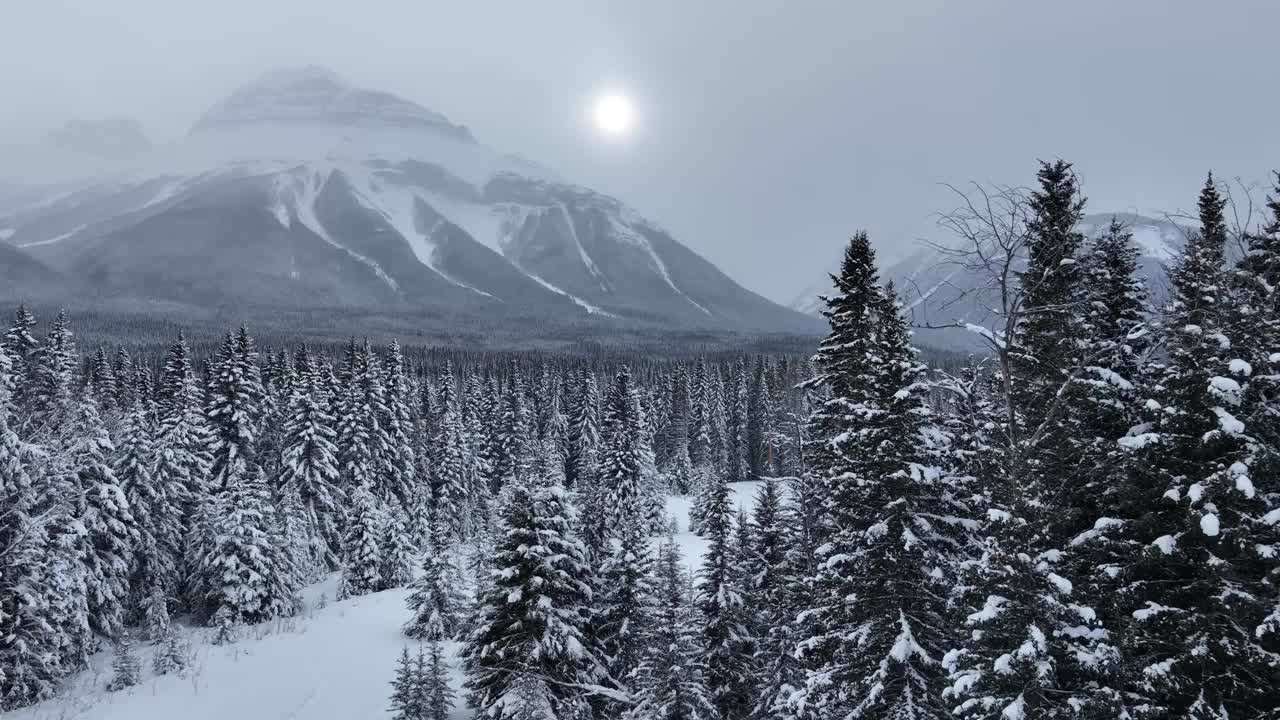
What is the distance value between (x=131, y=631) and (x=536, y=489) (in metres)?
27.5

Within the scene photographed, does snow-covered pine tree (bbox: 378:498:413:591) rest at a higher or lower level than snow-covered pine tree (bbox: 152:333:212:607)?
lower

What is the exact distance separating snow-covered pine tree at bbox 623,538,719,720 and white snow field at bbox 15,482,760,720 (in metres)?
5.79

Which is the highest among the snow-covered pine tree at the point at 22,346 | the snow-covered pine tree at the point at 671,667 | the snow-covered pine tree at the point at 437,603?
the snow-covered pine tree at the point at 22,346

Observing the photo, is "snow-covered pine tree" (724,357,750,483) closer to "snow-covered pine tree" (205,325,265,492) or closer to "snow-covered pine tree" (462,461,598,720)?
"snow-covered pine tree" (205,325,265,492)

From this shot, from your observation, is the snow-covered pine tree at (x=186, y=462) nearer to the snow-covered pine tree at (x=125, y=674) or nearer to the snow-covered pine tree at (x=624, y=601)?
the snow-covered pine tree at (x=125, y=674)

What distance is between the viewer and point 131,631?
33.8m

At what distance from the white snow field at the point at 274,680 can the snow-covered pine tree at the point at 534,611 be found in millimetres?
4929

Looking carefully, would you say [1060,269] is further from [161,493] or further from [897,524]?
[161,493]

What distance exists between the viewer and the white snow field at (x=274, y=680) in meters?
21.9

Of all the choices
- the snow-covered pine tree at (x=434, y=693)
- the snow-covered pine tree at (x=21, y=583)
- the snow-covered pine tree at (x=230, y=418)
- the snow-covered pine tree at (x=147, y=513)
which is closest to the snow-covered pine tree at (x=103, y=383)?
the snow-covered pine tree at (x=230, y=418)

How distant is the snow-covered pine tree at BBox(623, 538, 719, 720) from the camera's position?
17.8 m

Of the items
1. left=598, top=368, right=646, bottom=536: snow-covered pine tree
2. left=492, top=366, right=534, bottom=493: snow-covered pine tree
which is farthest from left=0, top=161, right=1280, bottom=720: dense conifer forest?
left=492, top=366, right=534, bottom=493: snow-covered pine tree

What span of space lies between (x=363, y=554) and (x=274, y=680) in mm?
14701

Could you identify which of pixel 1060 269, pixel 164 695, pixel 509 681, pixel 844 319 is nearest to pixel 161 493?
pixel 164 695
